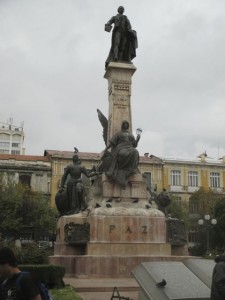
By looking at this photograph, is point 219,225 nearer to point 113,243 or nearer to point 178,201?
point 178,201

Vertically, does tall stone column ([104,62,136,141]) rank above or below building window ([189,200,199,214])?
above

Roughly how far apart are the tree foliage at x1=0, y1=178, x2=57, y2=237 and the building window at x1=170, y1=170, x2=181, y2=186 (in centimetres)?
2466

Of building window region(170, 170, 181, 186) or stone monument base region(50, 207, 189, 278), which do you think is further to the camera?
building window region(170, 170, 181, 186)

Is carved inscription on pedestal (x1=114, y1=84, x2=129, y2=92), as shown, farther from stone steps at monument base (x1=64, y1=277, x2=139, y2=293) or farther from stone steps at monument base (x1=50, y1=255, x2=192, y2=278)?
stone steps at monument base (x1=64, y1=277, x2=139, y2=293)

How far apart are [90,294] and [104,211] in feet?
15.1

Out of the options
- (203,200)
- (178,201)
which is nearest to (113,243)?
(203,200)

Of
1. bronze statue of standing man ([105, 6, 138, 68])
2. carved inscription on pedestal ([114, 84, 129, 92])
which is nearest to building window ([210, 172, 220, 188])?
bronze statue of standing man ([105, 6, 138, 68])

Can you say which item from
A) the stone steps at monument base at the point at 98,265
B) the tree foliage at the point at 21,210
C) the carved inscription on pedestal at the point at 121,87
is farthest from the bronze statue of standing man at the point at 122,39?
the tree foliage at the point at 21,210

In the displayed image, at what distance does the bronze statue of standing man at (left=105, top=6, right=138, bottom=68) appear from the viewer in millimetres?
19125

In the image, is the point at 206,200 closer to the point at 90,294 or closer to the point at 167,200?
the point at 167,200

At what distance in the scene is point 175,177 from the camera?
70.2m

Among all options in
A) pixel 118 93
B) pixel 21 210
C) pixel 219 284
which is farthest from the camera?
pixel 21 210

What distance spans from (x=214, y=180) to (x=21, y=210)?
33651 mm

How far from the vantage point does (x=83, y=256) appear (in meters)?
14.2
